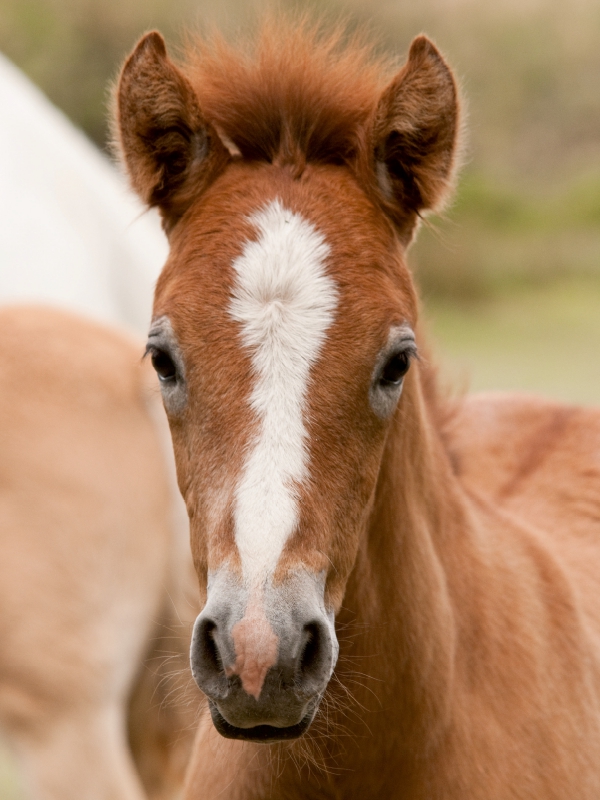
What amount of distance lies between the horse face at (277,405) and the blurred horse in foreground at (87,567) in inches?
36.5

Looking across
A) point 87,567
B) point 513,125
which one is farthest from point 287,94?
point 513,125

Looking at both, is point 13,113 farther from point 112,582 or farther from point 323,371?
point 323,371

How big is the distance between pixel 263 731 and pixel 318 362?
0.64 meters

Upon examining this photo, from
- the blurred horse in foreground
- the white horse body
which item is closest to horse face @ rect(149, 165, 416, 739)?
the blurred horse in foreground

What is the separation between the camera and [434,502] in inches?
85.4

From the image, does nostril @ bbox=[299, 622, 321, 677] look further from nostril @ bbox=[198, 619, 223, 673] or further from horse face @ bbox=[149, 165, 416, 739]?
nostril @ bbox=[198, 619, 223, 673]

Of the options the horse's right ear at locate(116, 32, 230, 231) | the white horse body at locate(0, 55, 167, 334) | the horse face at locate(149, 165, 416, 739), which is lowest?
the horse face at locate(149, 165, 416, 739)

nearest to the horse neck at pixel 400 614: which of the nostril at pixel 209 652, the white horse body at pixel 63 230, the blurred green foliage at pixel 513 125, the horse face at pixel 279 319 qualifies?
the horse face at pixel 279 319

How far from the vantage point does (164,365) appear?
184 cm

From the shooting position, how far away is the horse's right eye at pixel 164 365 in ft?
5.98

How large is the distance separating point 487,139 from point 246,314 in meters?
21.4

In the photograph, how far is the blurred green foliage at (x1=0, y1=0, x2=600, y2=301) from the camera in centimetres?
1939

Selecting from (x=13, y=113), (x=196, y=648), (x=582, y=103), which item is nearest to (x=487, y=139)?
(x=582, y=103)

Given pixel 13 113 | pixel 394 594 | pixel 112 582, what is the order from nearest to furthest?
pixel 394 594
pixel 112 582
pixel 13 113
